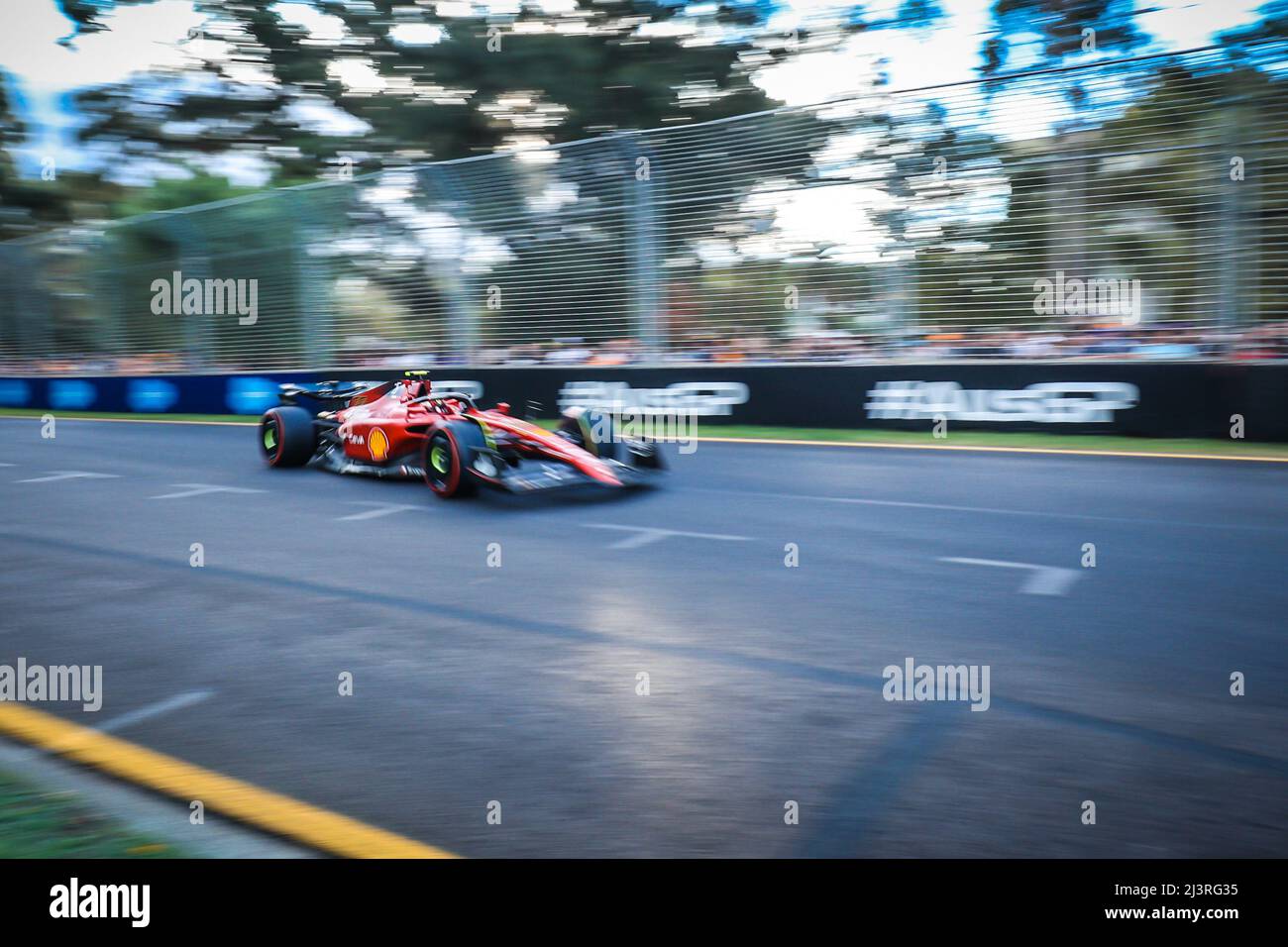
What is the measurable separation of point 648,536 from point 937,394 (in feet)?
18.0

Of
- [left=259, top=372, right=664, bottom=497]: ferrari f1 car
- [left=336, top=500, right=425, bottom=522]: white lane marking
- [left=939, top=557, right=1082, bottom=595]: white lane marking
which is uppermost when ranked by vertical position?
[left=259, top=372, right=664, bottom=497]: ferrari f1 car

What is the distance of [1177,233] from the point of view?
9430 millimetres

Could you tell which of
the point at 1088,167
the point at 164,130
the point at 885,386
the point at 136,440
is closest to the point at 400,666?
the point at 885,386

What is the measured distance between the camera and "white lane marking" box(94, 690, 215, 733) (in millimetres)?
3191

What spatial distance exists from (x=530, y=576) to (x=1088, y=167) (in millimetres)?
7572

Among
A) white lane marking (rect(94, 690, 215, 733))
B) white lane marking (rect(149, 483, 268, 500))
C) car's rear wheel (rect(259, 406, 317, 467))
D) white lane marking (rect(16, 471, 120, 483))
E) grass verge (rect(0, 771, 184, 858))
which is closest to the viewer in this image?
grass verge (rect(0, 771, 184, 858))

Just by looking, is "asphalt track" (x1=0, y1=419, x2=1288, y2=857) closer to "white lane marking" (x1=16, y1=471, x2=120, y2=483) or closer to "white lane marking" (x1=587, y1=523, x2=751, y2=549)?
"white lane marking" (x1=587, y1=523, x2=751, y2=549)

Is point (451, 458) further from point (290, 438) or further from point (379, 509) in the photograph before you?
point (290, 438)

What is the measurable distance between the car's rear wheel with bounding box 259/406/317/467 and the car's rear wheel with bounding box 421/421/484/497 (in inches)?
76.5

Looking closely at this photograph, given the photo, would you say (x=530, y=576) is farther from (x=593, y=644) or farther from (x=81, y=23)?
(x=81, y=23)

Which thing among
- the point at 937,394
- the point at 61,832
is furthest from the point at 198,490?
the point at 937,394

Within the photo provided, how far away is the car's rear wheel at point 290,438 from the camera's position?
8.83 meters

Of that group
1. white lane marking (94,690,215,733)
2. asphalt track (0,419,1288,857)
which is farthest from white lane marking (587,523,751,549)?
white lane marking (94,690,215,733)

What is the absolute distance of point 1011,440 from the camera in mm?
9625
